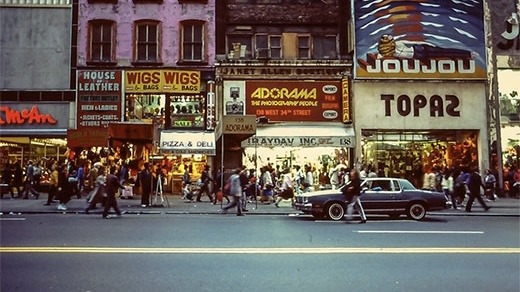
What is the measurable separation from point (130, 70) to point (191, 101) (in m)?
3.55

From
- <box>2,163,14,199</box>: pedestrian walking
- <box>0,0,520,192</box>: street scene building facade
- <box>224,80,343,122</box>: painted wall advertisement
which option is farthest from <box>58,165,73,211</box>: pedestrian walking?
<box>224,80,343,122</box>: painted wall advertisement

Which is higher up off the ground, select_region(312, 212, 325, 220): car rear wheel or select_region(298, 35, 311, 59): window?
select_region(298, 35, 311, 59): window

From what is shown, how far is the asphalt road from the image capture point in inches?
259

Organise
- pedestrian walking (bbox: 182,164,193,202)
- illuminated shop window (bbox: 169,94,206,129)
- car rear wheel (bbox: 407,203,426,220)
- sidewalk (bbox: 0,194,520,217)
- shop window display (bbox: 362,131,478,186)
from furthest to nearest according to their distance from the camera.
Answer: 1. shop window display (bbox: 362,131,478,186)
2. illuminated shop window (bbox: 169,94,206,129)
3. pedestrian walking (bbox: 182,164,193,202)
4. sidewalk (bbox: 0,194,520,217)
5. car rear wheel (bbox: 407,203,426,220)

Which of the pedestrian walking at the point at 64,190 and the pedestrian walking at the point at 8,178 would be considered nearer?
the pedestrian walking at the point at 64,190

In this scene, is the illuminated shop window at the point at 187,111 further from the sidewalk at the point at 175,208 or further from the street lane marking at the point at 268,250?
the street lane marking at the point at 268,250

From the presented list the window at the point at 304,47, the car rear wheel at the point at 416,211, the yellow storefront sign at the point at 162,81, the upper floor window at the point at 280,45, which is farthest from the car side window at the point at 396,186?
the yellow storefront sign at the point at 162,81

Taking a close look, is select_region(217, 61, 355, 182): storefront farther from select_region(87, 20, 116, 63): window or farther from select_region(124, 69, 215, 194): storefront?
select_region(87, 20, 116, 63): window

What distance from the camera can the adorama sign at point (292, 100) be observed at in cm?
2547

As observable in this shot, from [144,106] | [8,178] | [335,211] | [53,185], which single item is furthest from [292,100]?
[8,178]

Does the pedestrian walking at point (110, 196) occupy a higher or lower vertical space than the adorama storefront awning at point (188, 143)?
lower

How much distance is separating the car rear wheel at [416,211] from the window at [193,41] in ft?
47.1

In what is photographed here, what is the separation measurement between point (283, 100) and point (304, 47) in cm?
330

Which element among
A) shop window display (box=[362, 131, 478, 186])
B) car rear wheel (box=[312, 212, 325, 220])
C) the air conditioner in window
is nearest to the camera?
car rear wheel (box=[312, 212, 325, 220])
